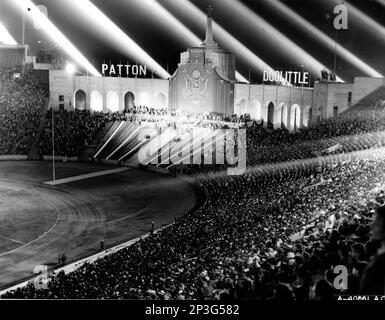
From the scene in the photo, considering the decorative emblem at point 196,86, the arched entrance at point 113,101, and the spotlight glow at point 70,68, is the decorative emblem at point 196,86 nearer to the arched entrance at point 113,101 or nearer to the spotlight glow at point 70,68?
the arched entrance at point 113,101

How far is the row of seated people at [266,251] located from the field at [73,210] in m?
5.20

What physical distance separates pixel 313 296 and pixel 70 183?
1429 inches

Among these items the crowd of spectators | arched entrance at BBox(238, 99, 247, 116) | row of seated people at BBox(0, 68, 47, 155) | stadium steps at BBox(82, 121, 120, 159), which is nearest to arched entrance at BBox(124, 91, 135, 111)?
the crowd of spectators

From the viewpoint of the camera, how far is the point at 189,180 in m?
44.1

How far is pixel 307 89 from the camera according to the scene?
181ft

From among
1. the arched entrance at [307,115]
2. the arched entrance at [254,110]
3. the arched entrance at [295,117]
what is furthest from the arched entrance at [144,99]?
the arched entrance at [307,115]

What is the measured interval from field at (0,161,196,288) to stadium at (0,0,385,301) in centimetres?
14

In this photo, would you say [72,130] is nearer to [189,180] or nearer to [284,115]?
[189,180]

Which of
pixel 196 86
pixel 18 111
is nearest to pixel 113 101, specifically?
pixel 18 111

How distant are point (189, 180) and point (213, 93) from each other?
17.5 m

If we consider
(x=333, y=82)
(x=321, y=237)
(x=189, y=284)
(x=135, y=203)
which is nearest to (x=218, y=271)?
(x=189, y=284)

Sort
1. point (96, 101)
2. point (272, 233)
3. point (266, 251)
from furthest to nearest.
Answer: point (96, 101) < point (272, 233) < point (266, 251)

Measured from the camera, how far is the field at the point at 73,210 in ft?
86.9
